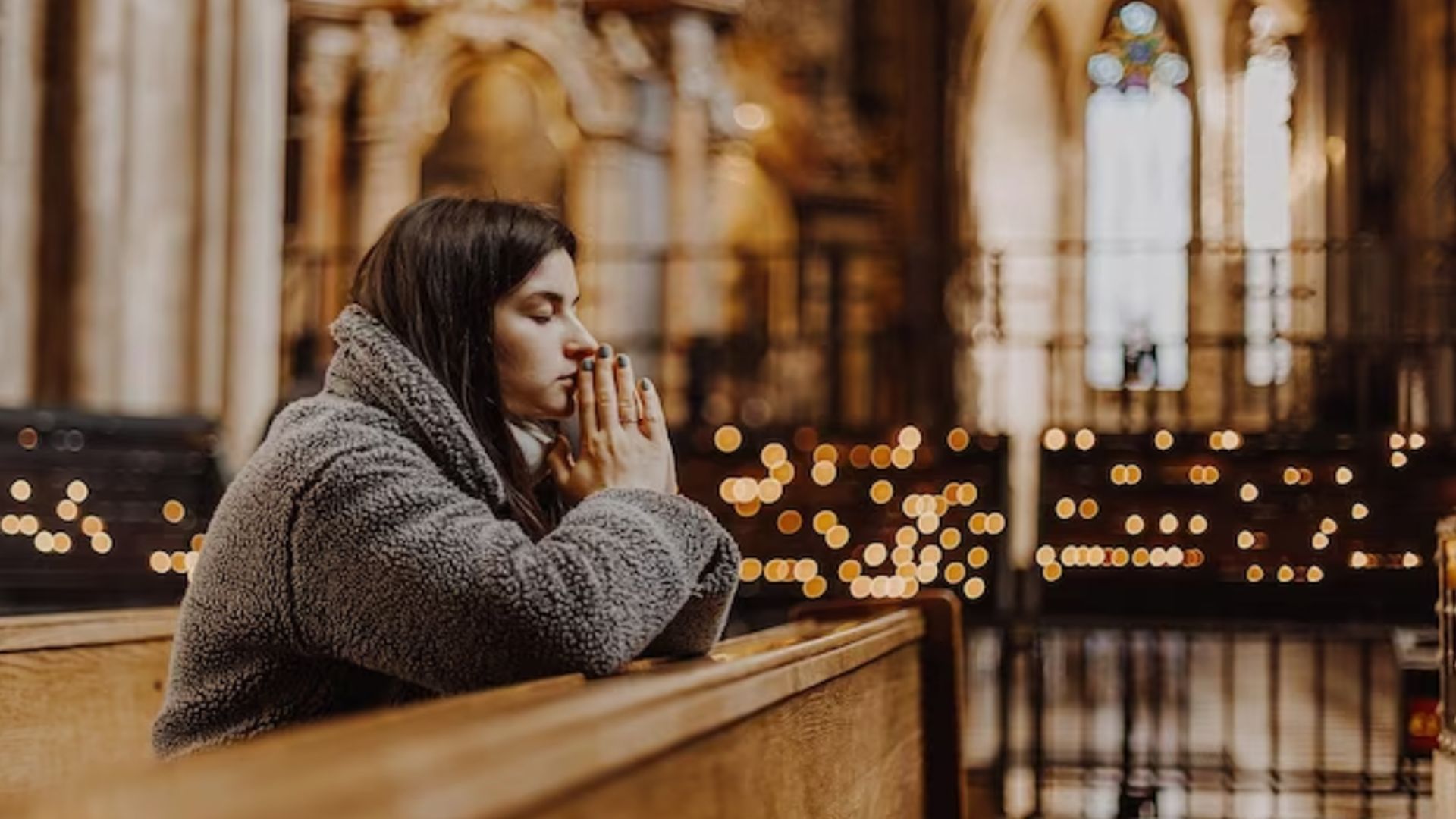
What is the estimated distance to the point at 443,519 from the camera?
2.03 m

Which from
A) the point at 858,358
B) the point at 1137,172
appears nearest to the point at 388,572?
the point at 858,358

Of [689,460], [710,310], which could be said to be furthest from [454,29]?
[689,460]

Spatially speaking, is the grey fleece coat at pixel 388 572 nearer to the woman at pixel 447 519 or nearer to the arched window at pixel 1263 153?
the woman at pixel 447 519

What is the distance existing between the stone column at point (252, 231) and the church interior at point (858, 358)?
0.8 inches

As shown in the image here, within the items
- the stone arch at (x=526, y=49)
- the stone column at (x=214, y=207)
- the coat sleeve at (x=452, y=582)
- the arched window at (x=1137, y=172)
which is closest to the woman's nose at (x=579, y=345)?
the coat sleeve at (x=452, y=582)

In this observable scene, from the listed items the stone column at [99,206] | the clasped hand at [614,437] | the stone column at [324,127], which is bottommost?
the clasped hand at [614,437]

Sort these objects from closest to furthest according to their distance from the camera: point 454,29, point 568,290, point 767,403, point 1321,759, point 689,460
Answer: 1. point 568,290
2. point 1321,759
3. point 689,460
4. point 454,29
5. point 767,403

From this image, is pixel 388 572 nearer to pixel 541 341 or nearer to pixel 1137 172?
pixel 541 341

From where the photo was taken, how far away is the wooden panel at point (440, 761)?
848 millimetres

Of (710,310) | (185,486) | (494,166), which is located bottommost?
(185,486)

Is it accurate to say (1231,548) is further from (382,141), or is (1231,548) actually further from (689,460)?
(382,141)

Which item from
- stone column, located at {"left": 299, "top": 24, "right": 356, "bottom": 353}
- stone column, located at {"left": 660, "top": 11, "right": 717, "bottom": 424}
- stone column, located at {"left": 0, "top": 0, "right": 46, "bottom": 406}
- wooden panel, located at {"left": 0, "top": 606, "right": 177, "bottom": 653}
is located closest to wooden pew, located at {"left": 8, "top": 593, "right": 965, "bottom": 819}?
wooden panel, located at {"left": 0, "top": 606, "right": 177, "bottom": 653}

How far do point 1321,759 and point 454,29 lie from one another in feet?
34.2

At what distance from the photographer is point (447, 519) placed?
6.66 ft
